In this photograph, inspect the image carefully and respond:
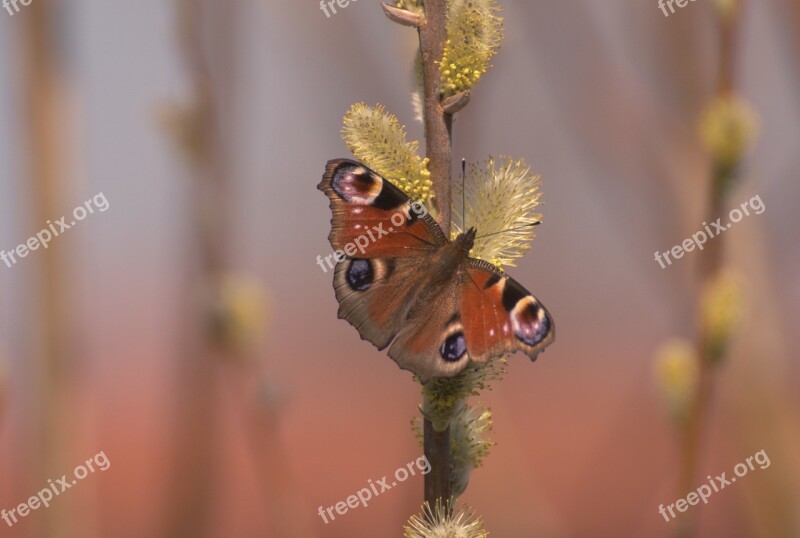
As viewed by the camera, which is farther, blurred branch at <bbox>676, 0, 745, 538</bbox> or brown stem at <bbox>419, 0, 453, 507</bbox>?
blurred branch at <bbox>676, 0, 745, 538</bbox>

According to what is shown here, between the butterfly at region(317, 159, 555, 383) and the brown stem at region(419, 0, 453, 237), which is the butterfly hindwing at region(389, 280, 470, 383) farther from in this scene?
the brown stem at region(419, 0, 453, 237)

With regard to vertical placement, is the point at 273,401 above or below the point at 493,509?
above

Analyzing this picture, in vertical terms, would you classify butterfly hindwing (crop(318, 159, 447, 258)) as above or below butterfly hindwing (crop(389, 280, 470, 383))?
above

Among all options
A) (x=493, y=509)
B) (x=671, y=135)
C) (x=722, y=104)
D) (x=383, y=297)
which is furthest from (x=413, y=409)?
(x=383, y=297)

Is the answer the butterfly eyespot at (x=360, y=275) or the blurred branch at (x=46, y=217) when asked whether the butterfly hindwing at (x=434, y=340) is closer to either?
the butterfly eyespot at (x=360, y=275)


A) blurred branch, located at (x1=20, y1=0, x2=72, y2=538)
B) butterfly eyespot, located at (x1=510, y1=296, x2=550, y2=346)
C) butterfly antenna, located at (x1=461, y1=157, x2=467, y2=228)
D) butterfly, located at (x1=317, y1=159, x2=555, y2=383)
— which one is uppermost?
blurred branch, located at (x1=20, y1=0, x2=72, y2=538)

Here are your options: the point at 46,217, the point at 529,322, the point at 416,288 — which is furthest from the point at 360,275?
the point at 46,217

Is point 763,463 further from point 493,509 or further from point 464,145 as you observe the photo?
point 464,145

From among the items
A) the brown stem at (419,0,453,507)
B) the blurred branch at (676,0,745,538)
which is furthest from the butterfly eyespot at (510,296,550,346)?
the blurred branch at (676,0,745,538)
